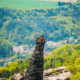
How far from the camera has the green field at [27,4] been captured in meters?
147

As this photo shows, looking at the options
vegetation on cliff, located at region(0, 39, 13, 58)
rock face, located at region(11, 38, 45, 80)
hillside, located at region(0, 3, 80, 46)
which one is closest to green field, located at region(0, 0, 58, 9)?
hillside, located at region(0, 3, 80, 46)

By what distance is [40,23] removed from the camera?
15400cm

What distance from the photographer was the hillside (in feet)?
469

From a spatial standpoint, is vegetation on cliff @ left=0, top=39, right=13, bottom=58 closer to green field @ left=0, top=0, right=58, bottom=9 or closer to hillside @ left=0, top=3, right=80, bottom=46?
hillside @ left=0, top=3, right=80, bottom=46

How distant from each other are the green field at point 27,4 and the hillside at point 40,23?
9.65 ft

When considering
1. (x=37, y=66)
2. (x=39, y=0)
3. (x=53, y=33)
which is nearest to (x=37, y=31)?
(x=53, y=33)

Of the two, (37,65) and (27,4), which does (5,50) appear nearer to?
(27,4)

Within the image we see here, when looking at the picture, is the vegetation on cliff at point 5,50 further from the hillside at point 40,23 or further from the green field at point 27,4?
the green field at point 27,4

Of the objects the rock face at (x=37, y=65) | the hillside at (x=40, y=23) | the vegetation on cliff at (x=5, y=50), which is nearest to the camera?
the rock face at (x=37, y=65)

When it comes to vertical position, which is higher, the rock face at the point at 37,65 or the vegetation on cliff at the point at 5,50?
the rock face at the point at 37,65

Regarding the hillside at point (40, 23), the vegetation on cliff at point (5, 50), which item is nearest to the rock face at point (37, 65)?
the vegetation on cliff at point (5, 50)

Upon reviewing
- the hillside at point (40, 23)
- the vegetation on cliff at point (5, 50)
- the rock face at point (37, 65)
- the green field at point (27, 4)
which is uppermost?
the green field at point (27, 4)

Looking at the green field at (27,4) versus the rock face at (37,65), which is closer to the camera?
the rock face at (37,65)

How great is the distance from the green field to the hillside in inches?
116
